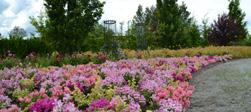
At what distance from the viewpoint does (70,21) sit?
→ 2112cm

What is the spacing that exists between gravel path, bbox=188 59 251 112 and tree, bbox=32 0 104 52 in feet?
27.0

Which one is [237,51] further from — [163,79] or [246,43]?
[163,79]

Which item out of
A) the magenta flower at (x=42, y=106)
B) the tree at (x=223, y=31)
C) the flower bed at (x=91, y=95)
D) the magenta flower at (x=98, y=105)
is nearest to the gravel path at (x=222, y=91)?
the flower bed at (x=91, y=95)

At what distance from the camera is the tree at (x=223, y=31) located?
106 ft

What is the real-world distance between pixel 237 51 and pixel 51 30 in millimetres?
8892

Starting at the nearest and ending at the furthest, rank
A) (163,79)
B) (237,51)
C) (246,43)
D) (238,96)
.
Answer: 1. (238,96)
2. (163,79)
3. (237,51)
4. (246,43)

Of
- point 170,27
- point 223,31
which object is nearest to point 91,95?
point 170,27

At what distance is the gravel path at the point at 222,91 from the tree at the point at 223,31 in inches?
713

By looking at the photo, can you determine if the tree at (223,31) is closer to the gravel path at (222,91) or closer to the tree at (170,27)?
the tree at (170,27)

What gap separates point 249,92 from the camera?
9789mm

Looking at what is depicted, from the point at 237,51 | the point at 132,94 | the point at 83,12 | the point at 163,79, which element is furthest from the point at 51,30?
the point at 132,94

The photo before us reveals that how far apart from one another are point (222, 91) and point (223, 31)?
903 inches

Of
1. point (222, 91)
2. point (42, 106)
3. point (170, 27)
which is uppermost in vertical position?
point (170, 27)

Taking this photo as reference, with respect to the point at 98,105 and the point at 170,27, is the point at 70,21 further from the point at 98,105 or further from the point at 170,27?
Result: the point at 98,105
